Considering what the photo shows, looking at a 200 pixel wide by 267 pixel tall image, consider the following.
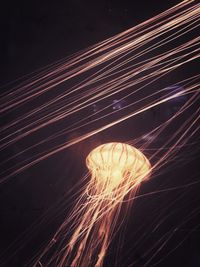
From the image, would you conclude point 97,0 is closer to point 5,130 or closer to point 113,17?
point 113,17

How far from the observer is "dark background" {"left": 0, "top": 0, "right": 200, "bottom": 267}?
4605 mm

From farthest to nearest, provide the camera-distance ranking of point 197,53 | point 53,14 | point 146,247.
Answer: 1. point 146,247
2. point 53,14
3. point 197,53

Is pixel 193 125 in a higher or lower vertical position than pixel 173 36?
lower

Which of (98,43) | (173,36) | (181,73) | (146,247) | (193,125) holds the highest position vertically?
(98,43)

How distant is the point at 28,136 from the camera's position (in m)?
5.45

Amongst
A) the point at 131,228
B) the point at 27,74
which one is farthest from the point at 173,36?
the point at 131,228

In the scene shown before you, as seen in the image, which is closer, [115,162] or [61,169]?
[115,162]

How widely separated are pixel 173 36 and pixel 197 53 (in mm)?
385

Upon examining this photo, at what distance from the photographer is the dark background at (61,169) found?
181 inches

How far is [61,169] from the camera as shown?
5.61m

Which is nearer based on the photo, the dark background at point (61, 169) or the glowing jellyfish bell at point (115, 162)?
the dark background at point (61, 169)

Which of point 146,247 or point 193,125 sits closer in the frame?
point 193,125

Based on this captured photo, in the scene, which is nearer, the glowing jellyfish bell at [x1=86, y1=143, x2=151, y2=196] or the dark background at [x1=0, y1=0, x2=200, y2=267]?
the dark background at [x1=0, y1=0, x2=200, y2=267]

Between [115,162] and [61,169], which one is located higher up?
[61,169]
